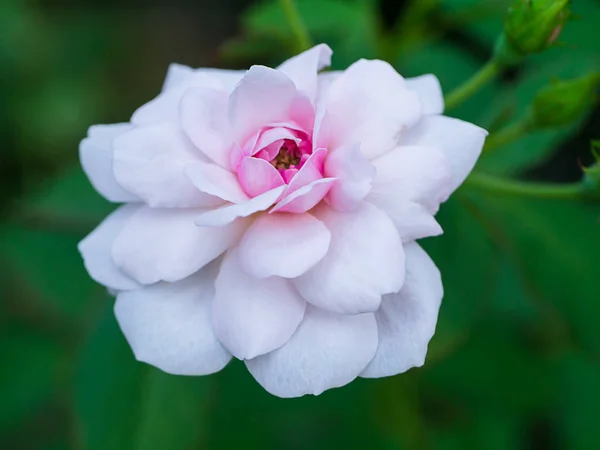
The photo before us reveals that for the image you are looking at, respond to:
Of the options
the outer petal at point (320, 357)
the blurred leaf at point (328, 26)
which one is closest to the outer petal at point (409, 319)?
the outer petal at point (320, 357)

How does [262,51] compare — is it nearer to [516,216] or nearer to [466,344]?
[516,216]

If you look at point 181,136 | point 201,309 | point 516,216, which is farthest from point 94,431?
Result: point 516,216

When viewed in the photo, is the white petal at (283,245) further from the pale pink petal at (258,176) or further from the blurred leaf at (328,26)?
the blurred leaf at (328,26)

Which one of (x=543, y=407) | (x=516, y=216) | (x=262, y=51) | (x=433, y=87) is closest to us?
(x=433, y=87)

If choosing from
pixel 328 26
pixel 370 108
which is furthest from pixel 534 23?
pixel 328 26

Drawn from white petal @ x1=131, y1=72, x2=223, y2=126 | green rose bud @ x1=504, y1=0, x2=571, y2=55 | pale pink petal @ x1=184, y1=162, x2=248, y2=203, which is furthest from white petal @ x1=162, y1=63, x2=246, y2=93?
green rose bud @ x1=504, y1=0, x2=571, y2=55

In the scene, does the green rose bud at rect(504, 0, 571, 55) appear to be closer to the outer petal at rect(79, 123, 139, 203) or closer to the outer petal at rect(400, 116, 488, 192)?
the outer petal at rect(400, 116, 488, 192)
